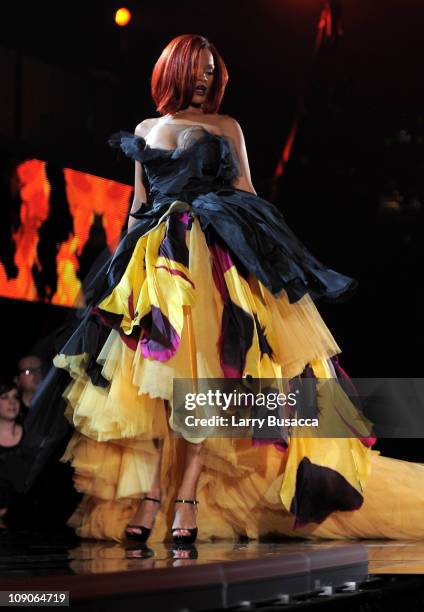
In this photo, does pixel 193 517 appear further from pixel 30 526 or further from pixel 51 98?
pixel 51 98

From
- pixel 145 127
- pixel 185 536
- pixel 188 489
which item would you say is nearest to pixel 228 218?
pixel 145 127

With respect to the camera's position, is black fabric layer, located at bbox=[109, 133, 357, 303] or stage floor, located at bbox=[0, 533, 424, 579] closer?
stage floor, located at bbox=[0, 533, 424, 579]

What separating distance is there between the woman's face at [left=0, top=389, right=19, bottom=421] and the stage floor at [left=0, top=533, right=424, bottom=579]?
49 centimetres

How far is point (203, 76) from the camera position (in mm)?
2957

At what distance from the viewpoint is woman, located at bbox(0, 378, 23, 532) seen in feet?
9.97

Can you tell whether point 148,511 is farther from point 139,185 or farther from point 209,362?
point 139,185

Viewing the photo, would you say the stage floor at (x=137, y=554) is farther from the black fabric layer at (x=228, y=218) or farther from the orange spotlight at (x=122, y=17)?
the orange spotlight at (x=122, y=17)

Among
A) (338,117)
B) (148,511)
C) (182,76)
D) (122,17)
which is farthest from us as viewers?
(338,117)

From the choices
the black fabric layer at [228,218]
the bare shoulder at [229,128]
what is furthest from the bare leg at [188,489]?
the bare shoulder at [229,128]

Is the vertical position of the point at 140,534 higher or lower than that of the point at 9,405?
lower

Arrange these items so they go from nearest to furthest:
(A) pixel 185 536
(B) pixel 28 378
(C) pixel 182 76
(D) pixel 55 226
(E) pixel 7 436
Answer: (A) pixel 185 536 → (C) pixel 182 76 → (E) pixel 7 436 → (B) pixel 28 378 → (D) pixel 55 226

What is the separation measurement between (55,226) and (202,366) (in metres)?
1.62

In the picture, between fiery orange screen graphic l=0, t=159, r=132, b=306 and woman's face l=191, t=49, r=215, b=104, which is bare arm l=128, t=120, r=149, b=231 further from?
fiery orange screen graphic l=0, t=159, r=132, b=306

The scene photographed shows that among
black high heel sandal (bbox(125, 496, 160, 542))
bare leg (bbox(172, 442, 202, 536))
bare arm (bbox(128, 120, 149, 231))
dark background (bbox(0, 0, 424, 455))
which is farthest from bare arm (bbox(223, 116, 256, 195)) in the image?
dark background (bbox(0, 0, 424, 455))
